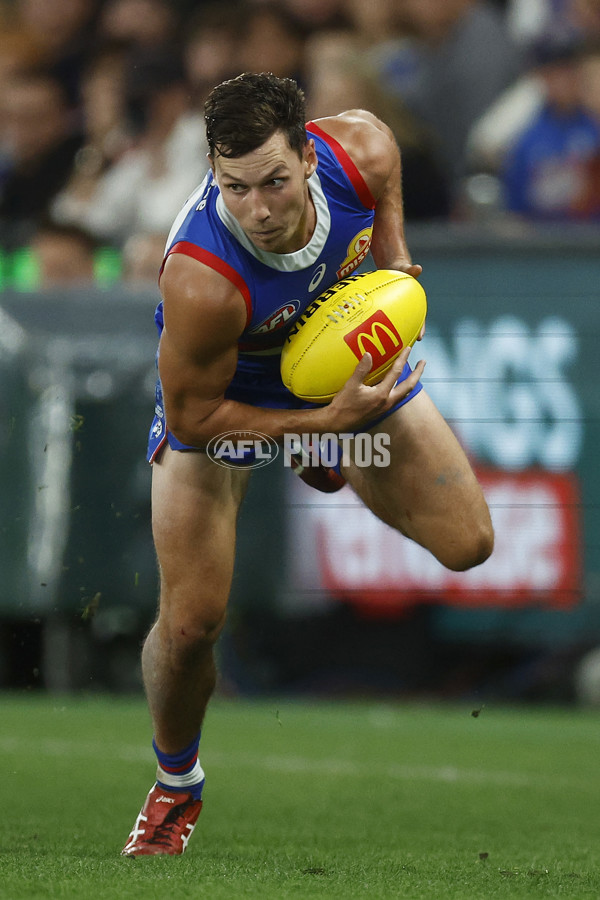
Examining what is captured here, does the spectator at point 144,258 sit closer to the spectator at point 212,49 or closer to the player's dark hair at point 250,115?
the spectator at point 212,49

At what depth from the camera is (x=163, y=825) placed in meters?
4.26

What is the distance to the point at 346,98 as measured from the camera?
30.2 ft

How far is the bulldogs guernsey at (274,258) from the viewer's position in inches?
151

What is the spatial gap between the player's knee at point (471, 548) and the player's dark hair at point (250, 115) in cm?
138

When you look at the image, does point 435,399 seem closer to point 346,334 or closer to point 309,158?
point 346,334

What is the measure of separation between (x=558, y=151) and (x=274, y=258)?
5.63 metres

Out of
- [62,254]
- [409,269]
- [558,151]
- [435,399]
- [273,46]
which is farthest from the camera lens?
[273,46]

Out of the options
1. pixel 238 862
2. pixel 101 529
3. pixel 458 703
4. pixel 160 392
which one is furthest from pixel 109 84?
pixel 238 862

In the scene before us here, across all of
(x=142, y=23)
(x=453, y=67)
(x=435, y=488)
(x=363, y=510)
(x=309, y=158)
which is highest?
(x=142, y=23)

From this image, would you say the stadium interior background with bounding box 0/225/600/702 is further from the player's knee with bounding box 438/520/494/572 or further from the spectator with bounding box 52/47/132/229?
the player's knee with bounding box 438/520/494/572

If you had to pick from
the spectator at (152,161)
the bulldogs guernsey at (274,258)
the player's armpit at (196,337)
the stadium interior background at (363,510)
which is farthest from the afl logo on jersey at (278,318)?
the spectator at (152,161)

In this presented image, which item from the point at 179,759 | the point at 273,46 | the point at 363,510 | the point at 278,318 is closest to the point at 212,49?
the point at 273,46

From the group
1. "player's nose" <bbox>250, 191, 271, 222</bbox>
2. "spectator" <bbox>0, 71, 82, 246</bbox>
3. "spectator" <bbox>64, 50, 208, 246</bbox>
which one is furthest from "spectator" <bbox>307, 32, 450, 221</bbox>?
"player's nose" <bbox>250, 191, 271, 222</bbox>

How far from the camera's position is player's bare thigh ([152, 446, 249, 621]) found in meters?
4.19
